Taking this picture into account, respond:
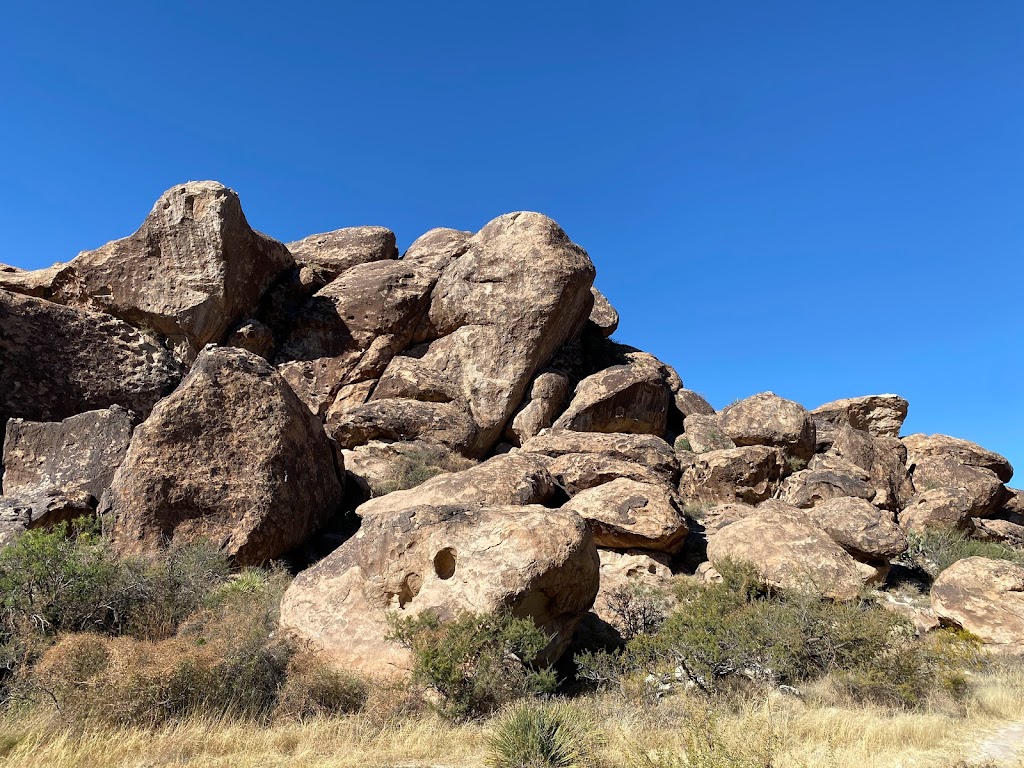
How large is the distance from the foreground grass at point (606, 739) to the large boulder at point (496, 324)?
13.4m

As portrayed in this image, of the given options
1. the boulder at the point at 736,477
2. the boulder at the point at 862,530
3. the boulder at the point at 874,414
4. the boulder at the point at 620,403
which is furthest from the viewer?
the boulder at the point at 874,414

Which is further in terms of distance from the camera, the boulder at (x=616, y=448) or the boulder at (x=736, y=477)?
the boulder at (x=736, y=477)

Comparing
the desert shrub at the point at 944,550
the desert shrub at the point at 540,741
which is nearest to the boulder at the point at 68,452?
the desert shrub at the point at 540,741

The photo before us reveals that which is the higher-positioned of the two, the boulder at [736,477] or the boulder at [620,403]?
the boulder at [620,403]

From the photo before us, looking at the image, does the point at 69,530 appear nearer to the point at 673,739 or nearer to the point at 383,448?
the point at 383,448

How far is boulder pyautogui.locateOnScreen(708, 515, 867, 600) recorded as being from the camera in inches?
447

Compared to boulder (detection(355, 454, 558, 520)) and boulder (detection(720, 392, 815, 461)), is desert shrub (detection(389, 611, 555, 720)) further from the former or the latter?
boulder (detection(720, 392, 815, 461))

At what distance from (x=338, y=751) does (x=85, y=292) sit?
1786 centimetres

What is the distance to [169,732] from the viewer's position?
5.94 metres

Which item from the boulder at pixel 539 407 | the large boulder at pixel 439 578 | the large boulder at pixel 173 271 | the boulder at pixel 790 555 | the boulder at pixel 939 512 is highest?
the large boulder at pixel 173 271

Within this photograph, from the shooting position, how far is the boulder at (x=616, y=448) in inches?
652

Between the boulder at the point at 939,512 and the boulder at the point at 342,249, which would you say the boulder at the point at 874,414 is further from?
the boulder at the point at 342,249

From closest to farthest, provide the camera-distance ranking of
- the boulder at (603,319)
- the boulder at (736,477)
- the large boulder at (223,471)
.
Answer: the large boulder at (223,471) < the boulder at (736,477) < the boulder at (603,319)

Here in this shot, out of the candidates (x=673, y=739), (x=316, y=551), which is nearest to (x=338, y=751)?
(x=673, y=739)
